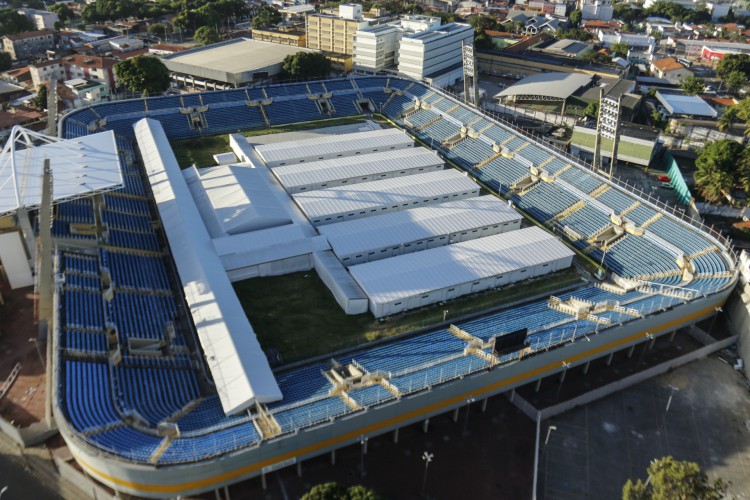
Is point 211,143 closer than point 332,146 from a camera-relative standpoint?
No

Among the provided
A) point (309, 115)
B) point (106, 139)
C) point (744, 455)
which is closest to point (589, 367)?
point (744, 455)

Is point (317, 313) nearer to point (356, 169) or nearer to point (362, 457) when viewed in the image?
point (362, 457)

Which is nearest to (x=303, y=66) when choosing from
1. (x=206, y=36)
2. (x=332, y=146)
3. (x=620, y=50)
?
(x=332, y=146)

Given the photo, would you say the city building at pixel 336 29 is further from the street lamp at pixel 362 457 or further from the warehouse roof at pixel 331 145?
the street lamp at pixel 362 457

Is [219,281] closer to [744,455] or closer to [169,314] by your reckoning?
→ [169,314]

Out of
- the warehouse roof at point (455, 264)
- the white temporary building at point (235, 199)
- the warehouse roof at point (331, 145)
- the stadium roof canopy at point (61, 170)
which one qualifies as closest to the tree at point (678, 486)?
the warehouse roof at point (455, 264)

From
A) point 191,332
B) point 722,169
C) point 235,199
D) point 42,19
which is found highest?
point 42,19

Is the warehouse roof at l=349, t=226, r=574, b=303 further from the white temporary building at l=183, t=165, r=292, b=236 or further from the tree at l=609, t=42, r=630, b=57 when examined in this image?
the tree at l=609, t=42, r=630, b=57

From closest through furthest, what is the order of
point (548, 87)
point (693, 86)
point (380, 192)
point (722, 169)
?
point (380, 192), point (722, 169), point (548, 87), point (693, 86)

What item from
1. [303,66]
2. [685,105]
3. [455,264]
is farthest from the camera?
[303,66]
